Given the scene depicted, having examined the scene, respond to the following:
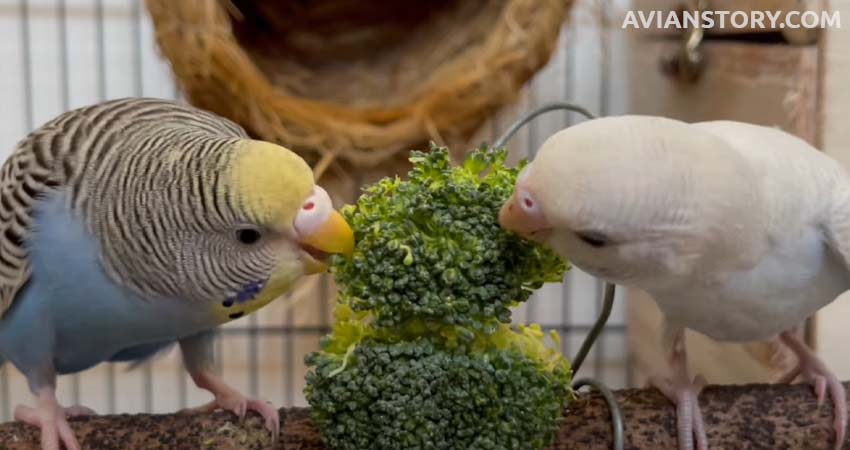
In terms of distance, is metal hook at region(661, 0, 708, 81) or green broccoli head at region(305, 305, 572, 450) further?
metal hook at region(661, 0, 708, 81)

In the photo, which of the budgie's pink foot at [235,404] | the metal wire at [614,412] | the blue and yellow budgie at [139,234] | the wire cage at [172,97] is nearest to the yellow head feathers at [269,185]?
Result: the blue and yellow budgie at [139,234]

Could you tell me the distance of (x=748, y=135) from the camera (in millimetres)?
740

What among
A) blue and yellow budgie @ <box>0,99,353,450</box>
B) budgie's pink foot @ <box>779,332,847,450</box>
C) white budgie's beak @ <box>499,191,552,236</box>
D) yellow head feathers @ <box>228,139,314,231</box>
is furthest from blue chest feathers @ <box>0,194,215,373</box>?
budgie's pink foot @ <box>779,332,847,450</box>

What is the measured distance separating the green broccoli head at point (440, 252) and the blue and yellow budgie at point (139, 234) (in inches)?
1.0

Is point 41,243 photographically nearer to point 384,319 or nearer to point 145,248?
point 145,248

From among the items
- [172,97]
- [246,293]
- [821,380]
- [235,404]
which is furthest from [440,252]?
[172,97]

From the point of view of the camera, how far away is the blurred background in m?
1.04

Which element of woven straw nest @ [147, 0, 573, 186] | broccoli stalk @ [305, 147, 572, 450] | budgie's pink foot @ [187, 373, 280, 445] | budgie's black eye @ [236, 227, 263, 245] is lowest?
budgie's pink foot @ [187, 373, 280, 445]

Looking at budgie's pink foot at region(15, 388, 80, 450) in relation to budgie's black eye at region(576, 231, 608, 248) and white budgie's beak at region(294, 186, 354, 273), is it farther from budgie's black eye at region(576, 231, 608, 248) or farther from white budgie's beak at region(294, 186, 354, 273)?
budgie's black eye at region(576, 231, 608, 248)

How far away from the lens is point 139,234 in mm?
662

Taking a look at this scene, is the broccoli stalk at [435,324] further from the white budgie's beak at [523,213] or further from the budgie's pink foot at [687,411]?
the budgie's pink foot at [687,411]

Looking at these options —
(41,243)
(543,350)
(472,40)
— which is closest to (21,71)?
(472,40)

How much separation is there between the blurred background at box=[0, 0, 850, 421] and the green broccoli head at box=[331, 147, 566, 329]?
492 millimetres

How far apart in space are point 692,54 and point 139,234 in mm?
895
